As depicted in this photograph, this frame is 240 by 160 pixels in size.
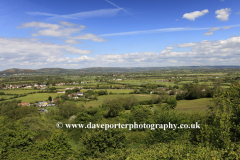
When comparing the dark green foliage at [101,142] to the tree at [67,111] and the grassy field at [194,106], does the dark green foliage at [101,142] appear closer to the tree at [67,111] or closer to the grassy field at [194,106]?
the grassy field at [194,106]

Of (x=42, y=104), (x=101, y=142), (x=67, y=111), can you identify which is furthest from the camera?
(x=42, y=104)

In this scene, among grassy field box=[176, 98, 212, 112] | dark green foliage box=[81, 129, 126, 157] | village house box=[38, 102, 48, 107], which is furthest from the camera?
village house box=[38, 102, 48, 107]

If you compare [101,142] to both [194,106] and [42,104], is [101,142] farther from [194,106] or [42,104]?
[42,104]

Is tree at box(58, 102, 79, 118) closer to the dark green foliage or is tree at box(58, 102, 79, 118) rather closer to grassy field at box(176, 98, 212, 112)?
grassy field at box(176, 98, 212, 112)

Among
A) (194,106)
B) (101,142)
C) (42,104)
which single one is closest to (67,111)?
(42,104)

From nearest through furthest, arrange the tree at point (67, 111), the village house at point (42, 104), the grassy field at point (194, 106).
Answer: the grassy field at point (194, 106)
the tree at point (67, 111)
the village house at point (42, 104)

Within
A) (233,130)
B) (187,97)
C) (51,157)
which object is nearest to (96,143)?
(51,157)

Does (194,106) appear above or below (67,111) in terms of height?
below

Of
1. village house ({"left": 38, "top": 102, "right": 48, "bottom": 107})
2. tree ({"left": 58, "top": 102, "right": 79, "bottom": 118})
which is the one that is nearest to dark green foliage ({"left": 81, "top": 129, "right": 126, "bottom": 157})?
tree ({"left": 58, "top": 102, "right": 79, "bottom": 118})

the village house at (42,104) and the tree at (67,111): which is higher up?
the tree at (67,111)

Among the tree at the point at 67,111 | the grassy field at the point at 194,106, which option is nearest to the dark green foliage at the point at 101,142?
the grassy field at the point at 194,106

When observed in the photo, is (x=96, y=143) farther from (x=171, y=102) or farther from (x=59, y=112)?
(x=171, y=102)
